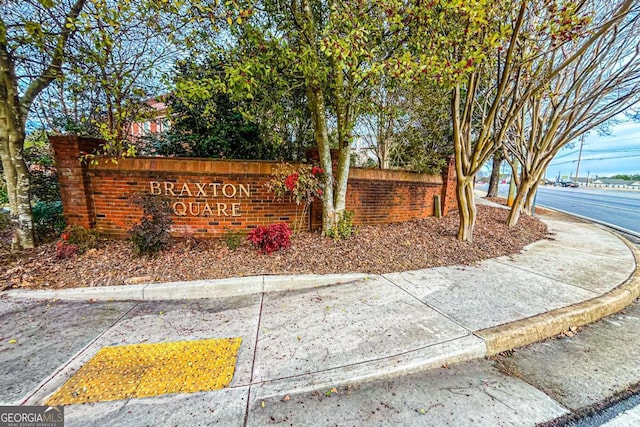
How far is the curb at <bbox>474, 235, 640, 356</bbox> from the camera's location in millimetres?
2693

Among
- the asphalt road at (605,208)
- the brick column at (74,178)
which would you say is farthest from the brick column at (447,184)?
the brick column at (74,178)

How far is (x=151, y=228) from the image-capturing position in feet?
13.8

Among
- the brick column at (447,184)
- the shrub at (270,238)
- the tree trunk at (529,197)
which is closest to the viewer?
the shrub at (270,238)

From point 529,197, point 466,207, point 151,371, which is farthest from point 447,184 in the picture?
point 151,371

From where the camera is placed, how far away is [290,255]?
456 centimetres

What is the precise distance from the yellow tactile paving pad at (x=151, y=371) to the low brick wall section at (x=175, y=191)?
9.10ft

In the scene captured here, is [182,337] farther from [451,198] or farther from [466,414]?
[451,198]

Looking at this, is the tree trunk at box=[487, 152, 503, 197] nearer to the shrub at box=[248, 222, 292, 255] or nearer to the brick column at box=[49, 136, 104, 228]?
the shrub at box=[248, 222, 292, 255]

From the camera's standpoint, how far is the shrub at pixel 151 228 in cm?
419

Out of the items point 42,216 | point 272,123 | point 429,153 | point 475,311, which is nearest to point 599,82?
point 429,153

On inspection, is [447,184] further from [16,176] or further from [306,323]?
[16,176]

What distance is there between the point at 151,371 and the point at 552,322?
408 cm

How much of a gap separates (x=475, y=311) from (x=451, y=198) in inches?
249

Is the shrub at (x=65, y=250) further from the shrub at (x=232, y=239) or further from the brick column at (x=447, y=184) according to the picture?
the brick column at (x=447, y=184)
